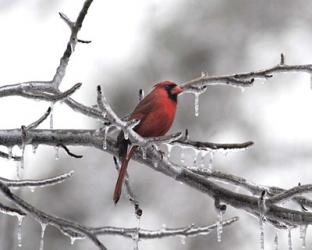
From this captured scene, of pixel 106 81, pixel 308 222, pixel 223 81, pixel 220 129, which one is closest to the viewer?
pixel 308 222

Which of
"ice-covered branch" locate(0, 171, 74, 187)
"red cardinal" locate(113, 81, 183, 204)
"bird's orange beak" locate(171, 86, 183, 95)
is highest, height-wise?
"bird's orange beak" locate(171, 86, 183, 95)

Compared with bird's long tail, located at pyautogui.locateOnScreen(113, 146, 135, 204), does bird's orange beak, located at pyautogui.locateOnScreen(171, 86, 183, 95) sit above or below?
above

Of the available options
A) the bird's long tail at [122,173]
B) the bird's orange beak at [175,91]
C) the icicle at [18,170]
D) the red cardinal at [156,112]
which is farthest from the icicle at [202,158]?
the icicle at [18,170]

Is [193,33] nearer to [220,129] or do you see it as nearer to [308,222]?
[220,129]

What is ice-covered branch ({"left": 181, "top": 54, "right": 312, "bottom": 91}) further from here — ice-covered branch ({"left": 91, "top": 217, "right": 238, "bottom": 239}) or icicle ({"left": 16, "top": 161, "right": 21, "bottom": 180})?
icicle ({"left": 16, "top": 161, "right": 21, "bottom": 180})

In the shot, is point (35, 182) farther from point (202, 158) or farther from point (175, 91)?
point (175, 91)

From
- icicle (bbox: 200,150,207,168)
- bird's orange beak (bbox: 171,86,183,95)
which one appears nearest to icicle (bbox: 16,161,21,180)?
icicle (bbox: 200,150,207,168)

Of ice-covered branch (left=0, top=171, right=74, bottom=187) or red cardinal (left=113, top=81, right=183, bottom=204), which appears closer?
ice-covered branch (left=0, top=171, right=74, bottom=187)

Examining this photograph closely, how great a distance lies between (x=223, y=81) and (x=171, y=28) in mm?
7351

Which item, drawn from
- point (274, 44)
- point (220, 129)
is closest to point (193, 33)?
point (274, 44)

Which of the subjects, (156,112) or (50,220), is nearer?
(50,220)

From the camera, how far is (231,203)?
2.88 metres

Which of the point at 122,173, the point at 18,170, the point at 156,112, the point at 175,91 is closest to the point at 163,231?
the point at 122,173

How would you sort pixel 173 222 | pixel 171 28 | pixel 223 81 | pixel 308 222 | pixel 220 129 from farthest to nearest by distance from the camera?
pixel 171 28
pixel 220 129
pixel 173 222
pixel 223 81
pixel 308 222
